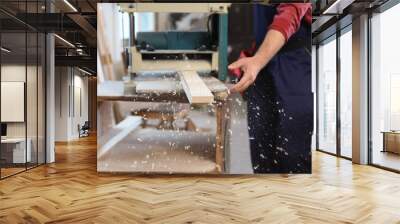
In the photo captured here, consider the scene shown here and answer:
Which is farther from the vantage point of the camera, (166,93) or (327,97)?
(327,97)

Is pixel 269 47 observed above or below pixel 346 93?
above

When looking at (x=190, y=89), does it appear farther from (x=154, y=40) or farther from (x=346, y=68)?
(x=346, y=68)

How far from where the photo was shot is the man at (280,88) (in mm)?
5914

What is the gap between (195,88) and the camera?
229 inches

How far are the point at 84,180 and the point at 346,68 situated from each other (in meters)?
5.96

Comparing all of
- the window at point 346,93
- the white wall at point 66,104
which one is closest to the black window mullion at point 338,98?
the window at point 346,93

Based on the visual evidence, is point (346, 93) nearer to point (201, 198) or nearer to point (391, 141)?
point (391, 141)

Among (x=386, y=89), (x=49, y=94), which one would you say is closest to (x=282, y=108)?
(x=386, y=89)

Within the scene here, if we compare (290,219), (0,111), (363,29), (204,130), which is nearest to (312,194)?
(290,219)

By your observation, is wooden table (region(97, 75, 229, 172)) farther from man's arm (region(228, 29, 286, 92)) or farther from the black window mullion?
the black window mullion

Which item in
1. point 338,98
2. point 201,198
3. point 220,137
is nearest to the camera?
point 201,198

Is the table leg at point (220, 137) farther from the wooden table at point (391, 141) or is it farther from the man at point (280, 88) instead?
the wooden table at point (391, 141)

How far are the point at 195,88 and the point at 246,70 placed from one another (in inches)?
32.6

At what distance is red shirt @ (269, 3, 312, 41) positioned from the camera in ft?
19.4
